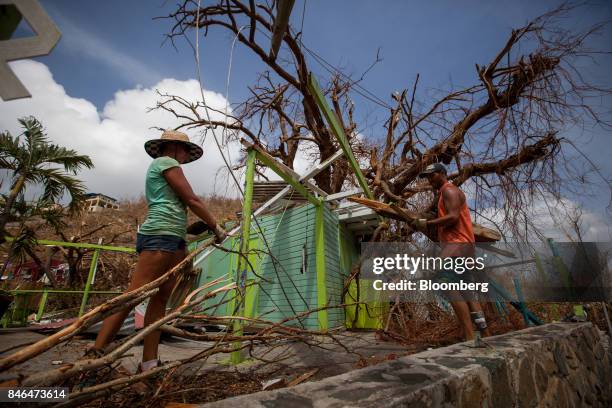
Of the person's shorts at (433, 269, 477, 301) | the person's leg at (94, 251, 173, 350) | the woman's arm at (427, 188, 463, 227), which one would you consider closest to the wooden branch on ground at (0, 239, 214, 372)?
the person's leg at (94, 251, 173, 350)

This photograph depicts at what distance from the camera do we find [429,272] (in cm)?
536

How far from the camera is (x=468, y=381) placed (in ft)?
4.94

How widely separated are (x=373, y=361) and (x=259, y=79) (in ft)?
24.2

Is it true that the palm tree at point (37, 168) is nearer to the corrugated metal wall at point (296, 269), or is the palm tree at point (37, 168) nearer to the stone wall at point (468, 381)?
the corrugated metal wall at point (296, 269)

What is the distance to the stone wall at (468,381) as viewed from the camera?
3.53 feet

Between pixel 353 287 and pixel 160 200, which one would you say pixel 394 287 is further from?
pixel 160 200

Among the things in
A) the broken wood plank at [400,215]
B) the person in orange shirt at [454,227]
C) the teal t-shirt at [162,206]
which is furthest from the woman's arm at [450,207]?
the teal t-shirt at [162,206]

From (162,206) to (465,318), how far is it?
3220 mm

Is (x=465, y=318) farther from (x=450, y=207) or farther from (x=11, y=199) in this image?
(x=11, y=199)

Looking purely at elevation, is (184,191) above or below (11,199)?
below

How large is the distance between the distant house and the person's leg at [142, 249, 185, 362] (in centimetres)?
2983

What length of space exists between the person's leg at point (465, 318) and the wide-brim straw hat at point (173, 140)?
10.6ft

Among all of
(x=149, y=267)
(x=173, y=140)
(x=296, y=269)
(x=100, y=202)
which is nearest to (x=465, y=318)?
(x=149, y=267)

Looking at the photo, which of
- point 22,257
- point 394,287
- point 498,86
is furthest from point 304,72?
point 22,257
